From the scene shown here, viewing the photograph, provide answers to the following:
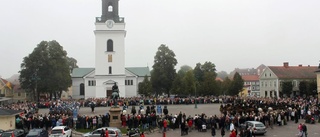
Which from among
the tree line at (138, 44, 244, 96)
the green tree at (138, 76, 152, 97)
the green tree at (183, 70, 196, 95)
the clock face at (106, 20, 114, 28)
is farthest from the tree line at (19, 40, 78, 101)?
the green tree at (183, 70, 196, 95)

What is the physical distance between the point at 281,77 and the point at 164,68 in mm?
22296

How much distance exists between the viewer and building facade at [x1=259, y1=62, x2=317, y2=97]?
7025 centimetres

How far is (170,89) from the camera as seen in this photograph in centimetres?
7131

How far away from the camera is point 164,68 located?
70625 mm

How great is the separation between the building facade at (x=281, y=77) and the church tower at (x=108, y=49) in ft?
96.7

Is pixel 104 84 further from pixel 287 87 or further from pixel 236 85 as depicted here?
pixel 287 87

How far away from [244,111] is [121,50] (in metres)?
36.7

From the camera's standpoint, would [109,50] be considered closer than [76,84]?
Yes

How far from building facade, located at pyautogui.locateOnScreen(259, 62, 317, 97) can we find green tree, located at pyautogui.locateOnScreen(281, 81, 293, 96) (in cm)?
160

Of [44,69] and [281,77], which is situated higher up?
[44,69]

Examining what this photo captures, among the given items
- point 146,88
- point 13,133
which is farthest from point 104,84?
point 13,133

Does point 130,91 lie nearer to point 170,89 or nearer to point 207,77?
point 170,89

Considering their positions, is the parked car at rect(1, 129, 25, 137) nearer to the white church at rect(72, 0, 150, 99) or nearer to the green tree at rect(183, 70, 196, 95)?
the white church at rect(72, 0, 150, 99)

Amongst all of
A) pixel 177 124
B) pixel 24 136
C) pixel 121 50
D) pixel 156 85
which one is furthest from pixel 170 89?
pixel 24 136
